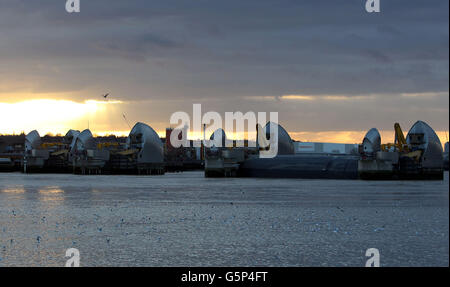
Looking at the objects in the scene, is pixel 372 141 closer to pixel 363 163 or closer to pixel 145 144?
pixel 363 163

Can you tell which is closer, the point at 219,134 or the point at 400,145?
the point at 400,145

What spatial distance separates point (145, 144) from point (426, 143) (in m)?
77.5

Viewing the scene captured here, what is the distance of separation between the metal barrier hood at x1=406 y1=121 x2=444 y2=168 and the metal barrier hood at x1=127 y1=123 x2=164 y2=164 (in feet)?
232

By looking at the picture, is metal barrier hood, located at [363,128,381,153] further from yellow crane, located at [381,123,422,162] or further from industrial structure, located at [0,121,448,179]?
yellow crane, located at [381,123,422,162]

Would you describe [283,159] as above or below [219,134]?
below

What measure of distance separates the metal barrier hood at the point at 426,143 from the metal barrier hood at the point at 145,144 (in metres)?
70.8

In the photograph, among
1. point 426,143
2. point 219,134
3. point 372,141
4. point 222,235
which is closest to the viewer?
point 222,235

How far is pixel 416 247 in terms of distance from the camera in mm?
28375

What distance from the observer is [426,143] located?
154 m

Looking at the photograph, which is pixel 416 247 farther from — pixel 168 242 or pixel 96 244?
pixel 96 244

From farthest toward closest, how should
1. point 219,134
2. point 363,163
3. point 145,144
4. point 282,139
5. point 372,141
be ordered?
point 219,134
point 282,139
point 145,144
point 372,141
point 363,163

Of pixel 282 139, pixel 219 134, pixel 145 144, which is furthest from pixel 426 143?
pixel 145 144

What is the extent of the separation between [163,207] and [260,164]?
360 feet

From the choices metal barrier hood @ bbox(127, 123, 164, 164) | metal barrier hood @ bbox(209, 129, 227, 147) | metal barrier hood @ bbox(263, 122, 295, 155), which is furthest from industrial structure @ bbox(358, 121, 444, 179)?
metal barrier hood @ bbox(127, 123, 164, 164)
